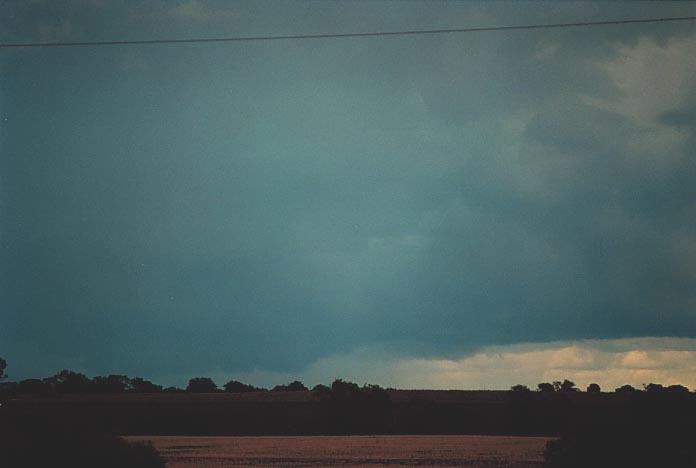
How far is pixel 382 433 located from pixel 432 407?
35.5ft

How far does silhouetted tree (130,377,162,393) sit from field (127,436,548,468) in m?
101

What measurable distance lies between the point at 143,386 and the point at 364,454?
416 feet

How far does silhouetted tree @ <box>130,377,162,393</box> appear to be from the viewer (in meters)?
170

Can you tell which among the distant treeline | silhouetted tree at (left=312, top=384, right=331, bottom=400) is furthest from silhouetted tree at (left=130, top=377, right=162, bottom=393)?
silhouetted tree at (left=312, top=384, right=331, bottom=400)

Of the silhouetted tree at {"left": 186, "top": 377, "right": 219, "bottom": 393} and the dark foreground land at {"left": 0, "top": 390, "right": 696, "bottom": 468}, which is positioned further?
the silhouetted tree at {"left": 186, "top": 377, "right": 219, "bottom": 393}

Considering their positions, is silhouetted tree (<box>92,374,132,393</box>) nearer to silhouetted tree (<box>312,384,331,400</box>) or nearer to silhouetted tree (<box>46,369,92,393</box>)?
silhouetted tree (<box>46,369,92,393</box>)

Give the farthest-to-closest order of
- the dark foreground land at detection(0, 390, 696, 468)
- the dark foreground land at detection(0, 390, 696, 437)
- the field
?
the dark foreground land at detection(0, 390, 696, 437) → the field → the dark foreground land at detection(0, 390, 696, 468)

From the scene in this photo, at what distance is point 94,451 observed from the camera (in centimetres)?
2655

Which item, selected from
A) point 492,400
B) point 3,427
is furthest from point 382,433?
point 3,427

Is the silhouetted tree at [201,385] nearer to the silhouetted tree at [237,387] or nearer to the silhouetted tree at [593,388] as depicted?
the silhouetted tree at [237,387]

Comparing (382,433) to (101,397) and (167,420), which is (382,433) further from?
(101,397)

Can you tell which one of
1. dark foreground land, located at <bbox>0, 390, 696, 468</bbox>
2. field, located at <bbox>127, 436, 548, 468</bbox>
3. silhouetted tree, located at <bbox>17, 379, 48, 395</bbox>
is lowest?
field, located at <bbox>127, 436, 548, 468</bbox>

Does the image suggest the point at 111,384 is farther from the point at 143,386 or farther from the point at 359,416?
the point at 359,416

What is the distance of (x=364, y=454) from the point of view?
58625mm
